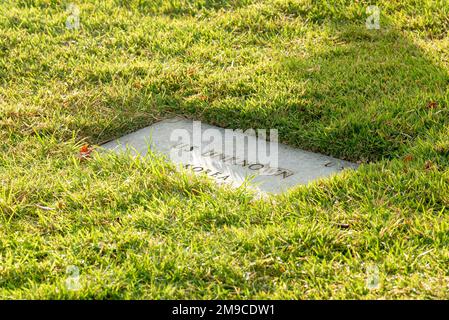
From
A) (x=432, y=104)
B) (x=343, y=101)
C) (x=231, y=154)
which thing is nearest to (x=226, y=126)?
(x=231, y=154)

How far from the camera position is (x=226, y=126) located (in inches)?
198

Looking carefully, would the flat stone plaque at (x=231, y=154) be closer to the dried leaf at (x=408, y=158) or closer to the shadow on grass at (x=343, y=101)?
the shadow on grass at (x=343, y=101)

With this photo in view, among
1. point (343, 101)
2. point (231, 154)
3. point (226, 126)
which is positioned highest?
point (343, 101)

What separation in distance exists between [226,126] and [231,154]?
46 centimetres

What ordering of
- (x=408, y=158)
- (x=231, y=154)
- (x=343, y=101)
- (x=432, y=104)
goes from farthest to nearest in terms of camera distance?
1. (x=343, y=101)
2. (x=432, y=104)
3. (x=231, y=154)
4. (x=408, y=158)

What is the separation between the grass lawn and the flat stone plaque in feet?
0.39

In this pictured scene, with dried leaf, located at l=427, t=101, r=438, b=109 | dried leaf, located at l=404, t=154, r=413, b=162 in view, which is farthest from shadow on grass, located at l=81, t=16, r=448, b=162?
dried leaf, located at l=404, t=154, r=413, b=162

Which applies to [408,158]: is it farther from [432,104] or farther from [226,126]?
[226,126]

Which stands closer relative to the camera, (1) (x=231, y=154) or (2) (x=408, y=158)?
(2) (x=408, y=158)

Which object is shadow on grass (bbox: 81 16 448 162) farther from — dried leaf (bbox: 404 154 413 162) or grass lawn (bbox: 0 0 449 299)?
dried leaf (bbox: 404 154 413 162)
